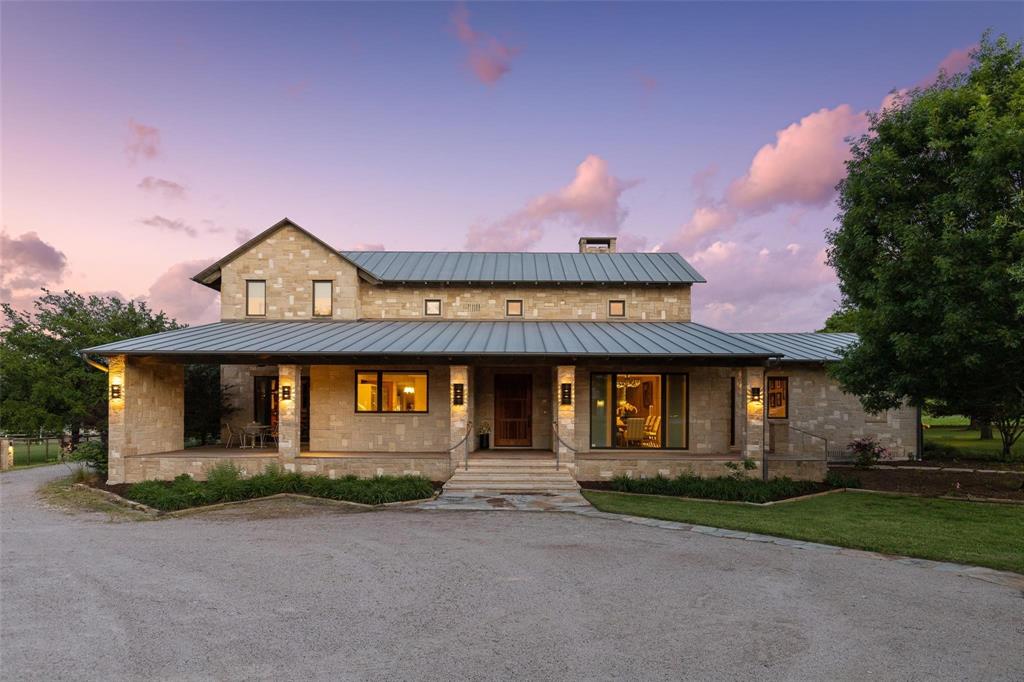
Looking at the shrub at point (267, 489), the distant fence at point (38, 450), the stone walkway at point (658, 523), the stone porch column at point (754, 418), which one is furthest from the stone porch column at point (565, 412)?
the distant fence at point (38, 450)

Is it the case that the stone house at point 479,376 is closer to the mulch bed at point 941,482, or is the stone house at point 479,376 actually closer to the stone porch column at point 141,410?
the stone porch column at point 141,410

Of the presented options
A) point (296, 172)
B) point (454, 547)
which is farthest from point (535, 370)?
point (296, 172)

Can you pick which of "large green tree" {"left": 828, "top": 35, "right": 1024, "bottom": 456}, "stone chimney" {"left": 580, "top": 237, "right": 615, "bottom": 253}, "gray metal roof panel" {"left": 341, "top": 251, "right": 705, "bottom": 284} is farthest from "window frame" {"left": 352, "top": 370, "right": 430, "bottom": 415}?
"large green tree" {"left": 828, "top": 35, "right": 1024, "bottom": 456}

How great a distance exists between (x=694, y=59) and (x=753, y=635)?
16525mm

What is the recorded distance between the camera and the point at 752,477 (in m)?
15.1

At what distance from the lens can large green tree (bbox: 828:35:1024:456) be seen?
11047 mm

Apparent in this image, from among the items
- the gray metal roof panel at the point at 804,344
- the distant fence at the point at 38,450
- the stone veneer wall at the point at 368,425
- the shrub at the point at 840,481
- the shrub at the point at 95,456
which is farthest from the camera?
the distant fence at the point at 38,450

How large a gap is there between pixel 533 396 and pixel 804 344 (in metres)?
11.6

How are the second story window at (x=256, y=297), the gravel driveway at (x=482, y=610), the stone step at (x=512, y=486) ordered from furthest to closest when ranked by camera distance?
the second story window at (x=256, y=297), the stone step at (x=512, y=486), the gravel driveway at (x=482, y=610)

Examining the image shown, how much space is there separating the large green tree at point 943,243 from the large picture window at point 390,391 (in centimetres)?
1316

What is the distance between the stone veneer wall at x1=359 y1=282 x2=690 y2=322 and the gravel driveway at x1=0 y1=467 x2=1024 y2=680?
37.5 feet

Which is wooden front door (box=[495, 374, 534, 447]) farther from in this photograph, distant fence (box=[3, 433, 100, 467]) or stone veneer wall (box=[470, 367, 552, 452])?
distant fence (box=[3, 433, 100, 467])

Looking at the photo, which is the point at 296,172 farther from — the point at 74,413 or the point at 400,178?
the point at 74,413

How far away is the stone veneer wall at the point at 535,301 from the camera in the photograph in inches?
800
